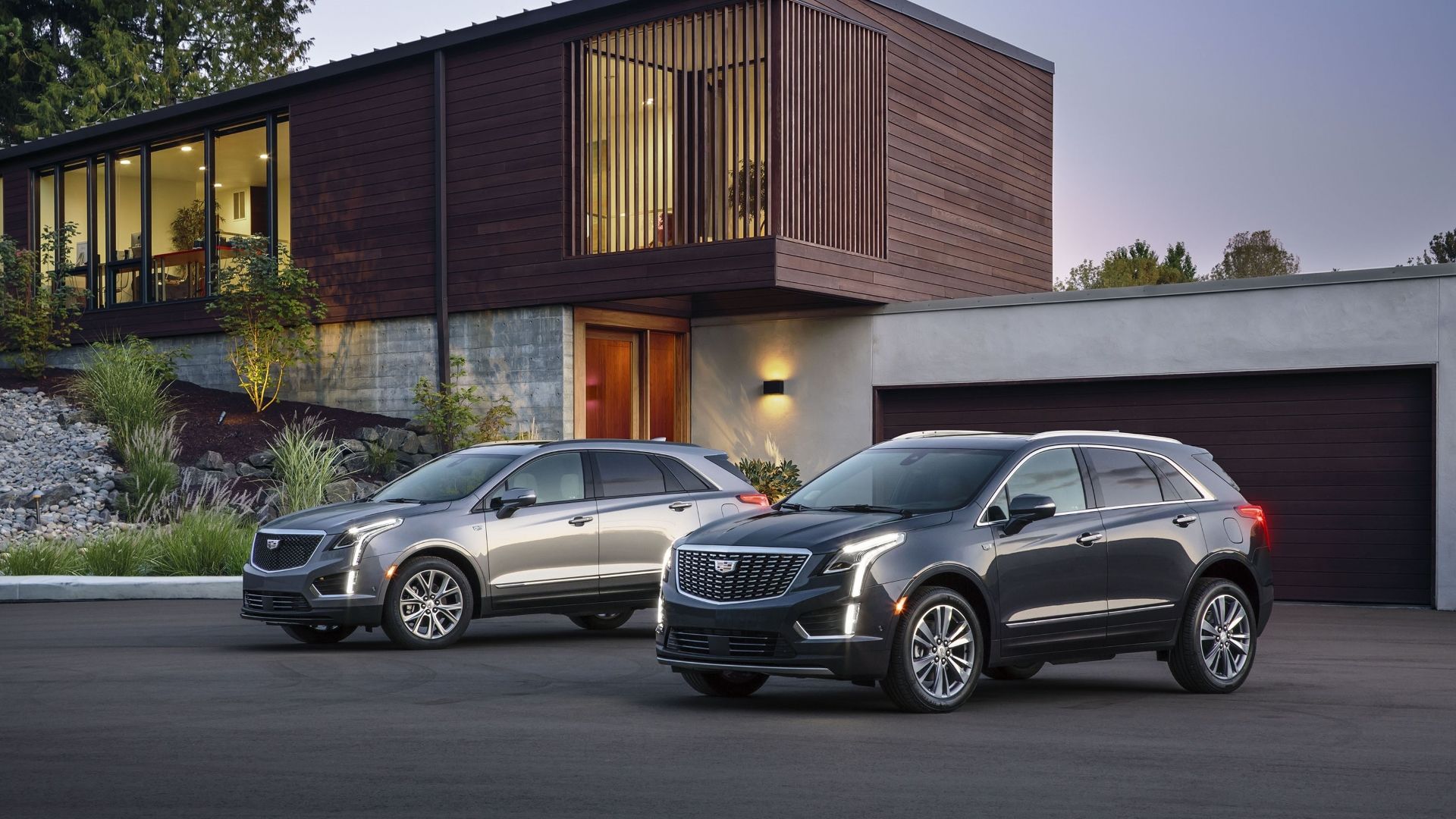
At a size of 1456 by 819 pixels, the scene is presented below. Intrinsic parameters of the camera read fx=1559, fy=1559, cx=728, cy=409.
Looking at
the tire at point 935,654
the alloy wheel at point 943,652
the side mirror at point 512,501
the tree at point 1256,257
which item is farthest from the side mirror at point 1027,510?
the tree at point 1256,257

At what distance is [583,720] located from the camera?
350 inches

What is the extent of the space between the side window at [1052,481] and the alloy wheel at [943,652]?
0.87m

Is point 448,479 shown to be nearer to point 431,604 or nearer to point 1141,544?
Result: point 431,604

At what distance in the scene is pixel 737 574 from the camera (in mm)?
9367

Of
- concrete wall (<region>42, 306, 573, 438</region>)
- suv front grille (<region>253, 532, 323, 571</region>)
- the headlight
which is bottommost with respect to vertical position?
suv front grille (<region>253, 532, 323, 571</region>)

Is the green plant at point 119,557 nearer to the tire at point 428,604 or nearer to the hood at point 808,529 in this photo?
the tire at point 428,604

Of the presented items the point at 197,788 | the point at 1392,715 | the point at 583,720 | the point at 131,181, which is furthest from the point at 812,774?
the point at 131,181

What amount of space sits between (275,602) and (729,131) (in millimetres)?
10866

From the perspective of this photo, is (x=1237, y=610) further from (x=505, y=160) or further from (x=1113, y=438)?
(x=505, y=160)

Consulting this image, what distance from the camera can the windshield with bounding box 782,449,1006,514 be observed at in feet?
32.2

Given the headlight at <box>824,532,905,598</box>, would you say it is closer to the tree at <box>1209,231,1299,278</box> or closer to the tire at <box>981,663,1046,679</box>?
the tire at <box>981,663,1046,679</box>

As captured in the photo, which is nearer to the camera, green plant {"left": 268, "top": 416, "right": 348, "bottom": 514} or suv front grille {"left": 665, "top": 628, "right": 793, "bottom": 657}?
suv front grille {"left": 665, "top": 628, "right": 793, "bottom": 657}

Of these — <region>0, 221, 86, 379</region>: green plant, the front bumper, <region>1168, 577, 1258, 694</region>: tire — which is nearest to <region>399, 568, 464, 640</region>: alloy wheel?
the front bumper

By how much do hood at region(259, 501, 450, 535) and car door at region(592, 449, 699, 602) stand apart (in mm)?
1488
